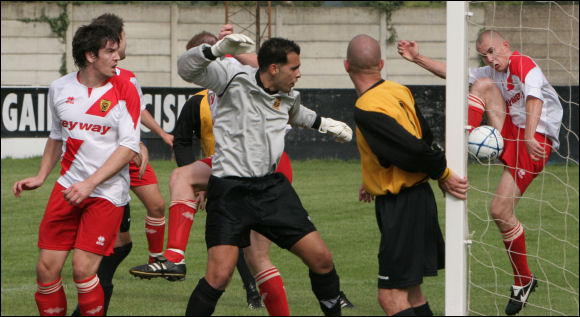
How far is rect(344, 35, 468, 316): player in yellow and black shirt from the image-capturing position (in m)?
4.59

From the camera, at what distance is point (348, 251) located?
952cm

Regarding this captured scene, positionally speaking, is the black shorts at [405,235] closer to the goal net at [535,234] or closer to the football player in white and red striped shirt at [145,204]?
the goal net at [535,234]

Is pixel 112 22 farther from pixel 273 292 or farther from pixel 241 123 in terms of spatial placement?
pixel 273 292

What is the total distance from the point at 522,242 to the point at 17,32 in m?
24.2

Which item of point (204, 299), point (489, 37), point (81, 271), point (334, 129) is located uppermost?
point (489, 37)

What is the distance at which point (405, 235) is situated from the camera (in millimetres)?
4758

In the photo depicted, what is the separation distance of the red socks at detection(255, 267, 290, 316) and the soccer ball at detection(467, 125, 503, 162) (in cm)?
147

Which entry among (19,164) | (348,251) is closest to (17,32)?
(19,164)

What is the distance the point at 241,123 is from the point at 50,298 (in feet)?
5.33

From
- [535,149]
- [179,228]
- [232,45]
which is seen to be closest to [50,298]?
[179,228]

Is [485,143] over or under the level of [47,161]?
over

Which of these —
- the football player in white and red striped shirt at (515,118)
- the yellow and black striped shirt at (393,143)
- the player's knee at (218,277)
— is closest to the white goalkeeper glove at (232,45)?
the yellow and black striped shirt at (393,143)

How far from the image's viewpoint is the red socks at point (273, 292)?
533 cm

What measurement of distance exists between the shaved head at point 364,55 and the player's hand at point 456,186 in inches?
29.3
